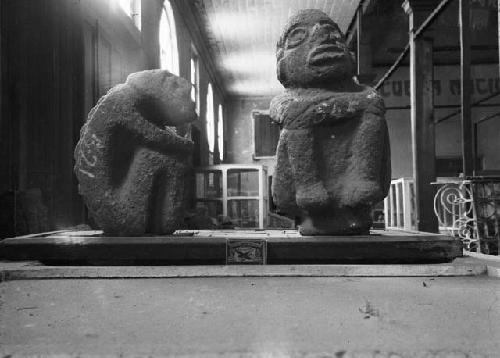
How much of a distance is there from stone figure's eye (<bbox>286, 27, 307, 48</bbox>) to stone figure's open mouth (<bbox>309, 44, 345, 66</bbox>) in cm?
10

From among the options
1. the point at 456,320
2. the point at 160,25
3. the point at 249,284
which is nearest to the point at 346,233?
the point at 249,284

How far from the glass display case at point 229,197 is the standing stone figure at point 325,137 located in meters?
3.56

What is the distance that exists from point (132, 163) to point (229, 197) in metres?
4.01

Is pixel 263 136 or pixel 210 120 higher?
pixel 210 120

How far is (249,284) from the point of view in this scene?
190 cm

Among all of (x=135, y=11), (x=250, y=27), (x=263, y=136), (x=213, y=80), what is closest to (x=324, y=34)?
(x=135, y=11)

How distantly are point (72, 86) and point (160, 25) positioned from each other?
8.53ft

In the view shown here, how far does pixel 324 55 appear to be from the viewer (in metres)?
→ 2.48

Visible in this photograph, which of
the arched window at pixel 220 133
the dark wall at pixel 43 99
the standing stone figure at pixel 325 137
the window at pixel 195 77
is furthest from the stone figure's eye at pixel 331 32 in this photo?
the arched window at pixel 220 133

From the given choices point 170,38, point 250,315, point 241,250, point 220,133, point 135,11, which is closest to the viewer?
point 250,315

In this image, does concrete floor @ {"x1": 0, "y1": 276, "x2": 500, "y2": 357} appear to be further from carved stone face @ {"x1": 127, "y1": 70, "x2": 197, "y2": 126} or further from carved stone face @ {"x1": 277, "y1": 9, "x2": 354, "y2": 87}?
carved stone face @ {"x1": 277, "y1": 9, "x2": 354, "y2": 87}

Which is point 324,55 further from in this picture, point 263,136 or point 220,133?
point 263,136

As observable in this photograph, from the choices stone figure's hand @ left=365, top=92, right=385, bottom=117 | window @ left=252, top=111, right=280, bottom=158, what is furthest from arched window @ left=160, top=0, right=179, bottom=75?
window @ left=252, top=111, right=280, bottom=158

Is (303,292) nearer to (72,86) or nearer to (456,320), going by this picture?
(456,320)
